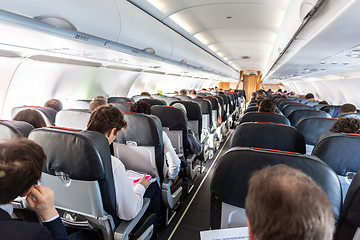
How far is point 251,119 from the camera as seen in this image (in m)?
3.93

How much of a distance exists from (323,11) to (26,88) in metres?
5.85

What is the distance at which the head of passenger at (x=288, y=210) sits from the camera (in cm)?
59

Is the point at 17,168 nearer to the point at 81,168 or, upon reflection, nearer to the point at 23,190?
the point at 23,190

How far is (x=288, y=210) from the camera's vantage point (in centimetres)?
60

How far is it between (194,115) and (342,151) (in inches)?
119

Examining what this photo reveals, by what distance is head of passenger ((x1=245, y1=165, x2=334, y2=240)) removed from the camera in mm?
592

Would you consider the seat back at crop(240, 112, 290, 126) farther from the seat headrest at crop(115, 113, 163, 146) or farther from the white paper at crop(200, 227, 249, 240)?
the white paper at crop(200, 227, 249, 240)

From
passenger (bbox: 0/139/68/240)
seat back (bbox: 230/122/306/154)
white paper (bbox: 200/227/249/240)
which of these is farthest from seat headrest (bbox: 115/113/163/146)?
white paper (bbox: 200/227/249/240)

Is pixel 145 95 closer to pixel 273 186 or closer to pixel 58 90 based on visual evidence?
pixel 58 90

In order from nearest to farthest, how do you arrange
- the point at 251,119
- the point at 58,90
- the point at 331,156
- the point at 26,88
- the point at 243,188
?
the point at 243,188 < the point at 331,156 < the point at 251,119 < the point at 26,88 < the point at 58,90

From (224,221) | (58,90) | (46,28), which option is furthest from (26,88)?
(224,221)

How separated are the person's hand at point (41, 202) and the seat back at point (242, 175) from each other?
Result: 40.3 inches

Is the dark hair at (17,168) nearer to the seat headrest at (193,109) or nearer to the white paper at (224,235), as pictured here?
the white paper at (224,235)

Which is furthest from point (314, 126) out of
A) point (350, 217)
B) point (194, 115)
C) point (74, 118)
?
point (74, 118)
